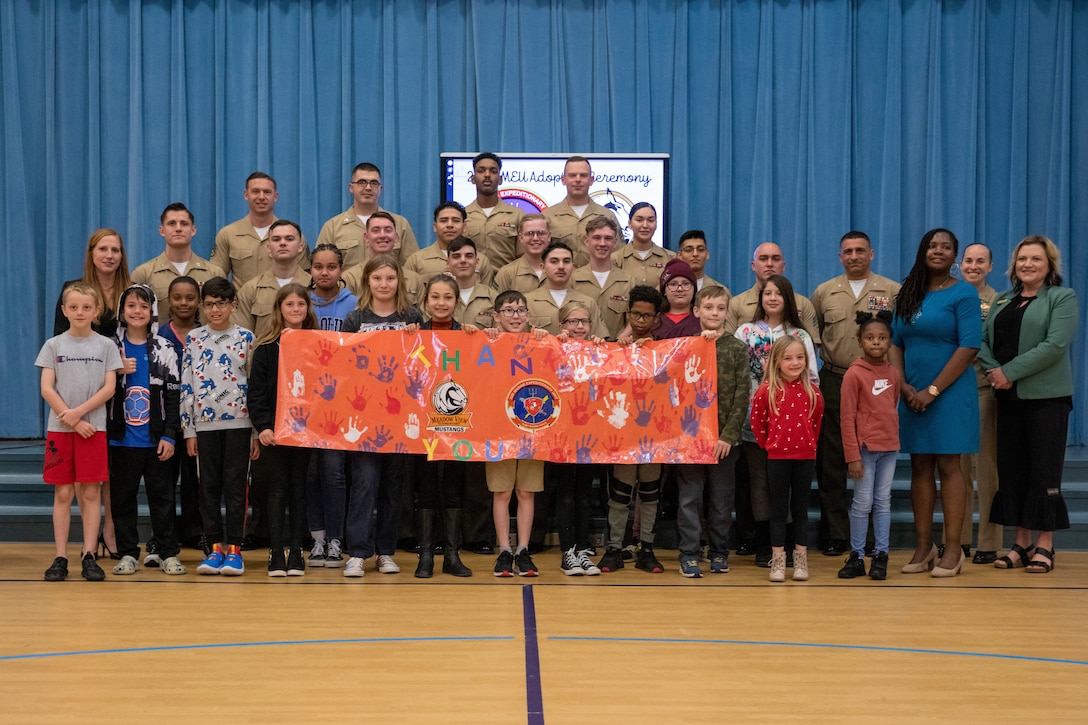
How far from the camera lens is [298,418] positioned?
495cm

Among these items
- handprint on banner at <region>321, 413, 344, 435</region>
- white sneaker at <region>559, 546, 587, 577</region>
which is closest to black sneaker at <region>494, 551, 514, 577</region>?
Answer: white sneaker at <region>559, 546, 587, 577</region>

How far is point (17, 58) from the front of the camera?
8.02 meters

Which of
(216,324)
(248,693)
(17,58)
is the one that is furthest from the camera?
(17,58)

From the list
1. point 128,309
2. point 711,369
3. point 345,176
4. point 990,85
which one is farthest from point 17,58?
point 990,85

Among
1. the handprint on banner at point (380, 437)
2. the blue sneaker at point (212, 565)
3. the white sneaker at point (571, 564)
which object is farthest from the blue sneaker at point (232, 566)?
the white sneaker at point (571, 564)

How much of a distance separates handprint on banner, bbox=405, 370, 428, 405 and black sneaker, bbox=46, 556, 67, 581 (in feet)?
5.63

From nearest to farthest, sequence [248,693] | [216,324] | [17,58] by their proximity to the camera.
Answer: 1. [248,693]
2. [216,324]
3. [17,58]

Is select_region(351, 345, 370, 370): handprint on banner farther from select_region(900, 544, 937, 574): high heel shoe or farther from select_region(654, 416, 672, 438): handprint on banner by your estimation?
select_region(900, 544, 937, 574): high heel shoe

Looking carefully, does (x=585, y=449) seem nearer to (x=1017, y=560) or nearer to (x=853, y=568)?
(x=853, y=568)

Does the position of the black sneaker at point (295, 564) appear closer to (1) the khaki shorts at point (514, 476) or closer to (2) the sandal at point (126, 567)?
(2) the sandal at point (126, 567)

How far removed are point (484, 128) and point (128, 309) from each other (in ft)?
12.6

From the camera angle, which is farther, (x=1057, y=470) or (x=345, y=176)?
(x=345, y=176)

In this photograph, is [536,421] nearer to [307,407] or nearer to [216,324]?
[307,407]

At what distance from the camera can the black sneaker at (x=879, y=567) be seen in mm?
4848
